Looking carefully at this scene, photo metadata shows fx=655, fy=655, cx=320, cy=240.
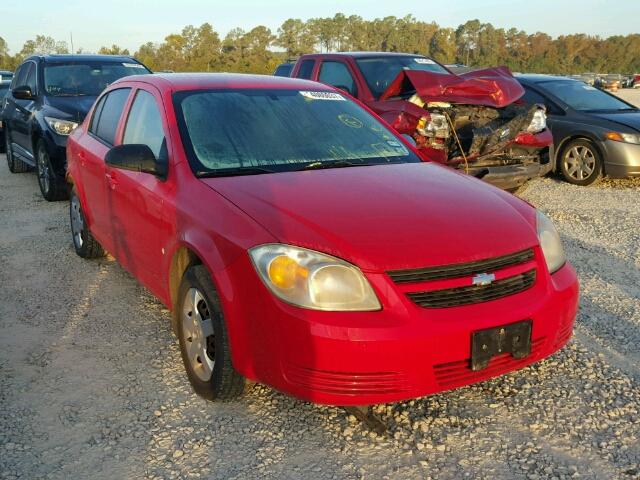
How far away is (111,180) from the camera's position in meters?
4.25

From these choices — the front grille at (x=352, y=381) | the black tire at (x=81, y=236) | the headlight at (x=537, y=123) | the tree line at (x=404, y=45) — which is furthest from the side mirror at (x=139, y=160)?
the tree line at (x=404, y=45)

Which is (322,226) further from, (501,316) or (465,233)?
(501,316)

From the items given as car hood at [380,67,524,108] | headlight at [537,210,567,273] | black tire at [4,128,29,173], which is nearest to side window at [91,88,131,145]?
headlight at [537,210,567,273]

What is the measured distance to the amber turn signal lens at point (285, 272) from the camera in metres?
2.61

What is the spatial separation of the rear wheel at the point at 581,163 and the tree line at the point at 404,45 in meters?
66.3

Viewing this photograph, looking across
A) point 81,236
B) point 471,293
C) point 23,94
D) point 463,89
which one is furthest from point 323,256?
point 23,94

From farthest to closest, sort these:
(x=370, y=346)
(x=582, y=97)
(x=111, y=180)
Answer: (x=582, y=97) → (x=111, y=180) → (x=370, y=346)

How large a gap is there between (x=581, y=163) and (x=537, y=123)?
1802 millimetres

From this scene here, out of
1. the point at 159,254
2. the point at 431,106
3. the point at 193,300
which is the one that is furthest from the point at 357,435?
the point at 431,106

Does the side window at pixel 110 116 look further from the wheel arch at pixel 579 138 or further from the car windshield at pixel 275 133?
the wheel arch at pixel 579 138

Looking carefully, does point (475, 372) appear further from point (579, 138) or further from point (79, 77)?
point (79, 77)

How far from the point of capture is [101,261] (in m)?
5.50

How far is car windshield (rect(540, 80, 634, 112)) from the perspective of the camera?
918 centimetres

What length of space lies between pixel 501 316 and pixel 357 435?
0.82m
